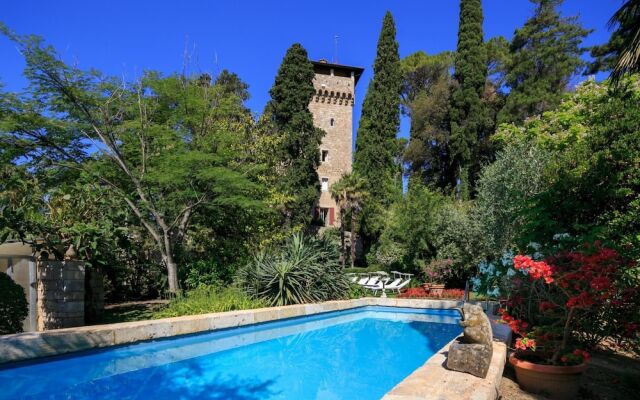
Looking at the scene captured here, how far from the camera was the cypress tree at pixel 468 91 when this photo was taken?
80.9 ft

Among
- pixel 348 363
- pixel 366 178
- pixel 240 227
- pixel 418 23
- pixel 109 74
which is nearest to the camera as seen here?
pixel 348 363

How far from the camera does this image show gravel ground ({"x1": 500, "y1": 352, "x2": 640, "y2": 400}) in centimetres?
398

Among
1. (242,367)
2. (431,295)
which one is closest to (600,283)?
(242,367)

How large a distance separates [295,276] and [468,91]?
19360 mm

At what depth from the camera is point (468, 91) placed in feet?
81.1

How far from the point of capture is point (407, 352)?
7.16 m

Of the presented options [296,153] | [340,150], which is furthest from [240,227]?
[340,150]

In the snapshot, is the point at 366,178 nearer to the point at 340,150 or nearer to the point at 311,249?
the point at 340,150

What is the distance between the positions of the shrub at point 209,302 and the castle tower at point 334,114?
2310cm

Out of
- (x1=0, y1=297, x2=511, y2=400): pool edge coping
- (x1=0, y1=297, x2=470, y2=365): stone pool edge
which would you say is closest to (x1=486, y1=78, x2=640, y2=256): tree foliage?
(x1=0, y1=297, x2=511, y2=400): pool edge coping

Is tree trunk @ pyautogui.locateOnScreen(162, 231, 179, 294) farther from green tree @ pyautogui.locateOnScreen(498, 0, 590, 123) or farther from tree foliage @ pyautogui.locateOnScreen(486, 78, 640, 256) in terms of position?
green tree @ pyautogui.locateOnScreen(498, 0, 590, 123)

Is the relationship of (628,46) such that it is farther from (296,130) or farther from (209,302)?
(296,130)

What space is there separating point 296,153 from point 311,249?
1313 centimetres

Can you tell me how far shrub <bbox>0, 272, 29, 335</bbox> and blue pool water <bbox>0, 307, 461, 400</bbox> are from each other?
918mm
